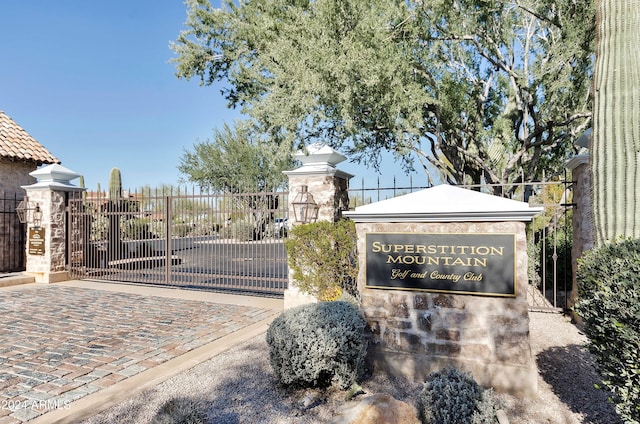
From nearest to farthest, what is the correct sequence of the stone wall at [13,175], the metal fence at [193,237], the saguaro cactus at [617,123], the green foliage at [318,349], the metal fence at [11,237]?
the green foliage at [318,349], the saguaro cactus at [617,123], the metal fence at [193,237], the metal fence at [11,237], the stone wall at [13,175]

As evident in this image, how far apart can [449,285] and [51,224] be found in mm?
11037

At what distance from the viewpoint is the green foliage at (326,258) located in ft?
20.5

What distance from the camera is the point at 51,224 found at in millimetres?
10297

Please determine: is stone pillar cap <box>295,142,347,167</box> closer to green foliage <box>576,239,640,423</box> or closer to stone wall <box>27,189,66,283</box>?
green foliage <box>576,239,640,423</box>

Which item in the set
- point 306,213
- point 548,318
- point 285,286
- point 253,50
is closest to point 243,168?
point 253,50

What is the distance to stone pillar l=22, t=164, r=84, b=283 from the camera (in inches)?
404

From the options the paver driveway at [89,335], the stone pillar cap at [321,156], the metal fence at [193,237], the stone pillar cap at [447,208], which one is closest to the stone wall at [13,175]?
the metal fence at [193,237]

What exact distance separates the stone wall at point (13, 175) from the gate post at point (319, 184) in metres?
10.7

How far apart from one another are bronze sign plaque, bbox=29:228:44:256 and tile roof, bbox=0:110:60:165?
3.30 meters

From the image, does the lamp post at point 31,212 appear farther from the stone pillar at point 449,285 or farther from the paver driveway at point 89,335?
the stone pillar at point 449,285

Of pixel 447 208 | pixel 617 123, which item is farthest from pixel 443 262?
pixel 617 123

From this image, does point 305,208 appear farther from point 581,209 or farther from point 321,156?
point 581,209

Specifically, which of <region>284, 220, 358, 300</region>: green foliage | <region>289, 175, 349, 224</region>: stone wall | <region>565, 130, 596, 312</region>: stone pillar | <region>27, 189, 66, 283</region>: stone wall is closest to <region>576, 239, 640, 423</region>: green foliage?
<region>565, 130, 596, 312</region>: stone pillar

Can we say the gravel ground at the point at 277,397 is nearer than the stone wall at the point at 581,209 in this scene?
Yes
